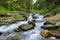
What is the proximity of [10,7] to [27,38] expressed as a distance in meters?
21.8

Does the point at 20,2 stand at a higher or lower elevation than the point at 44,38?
higher

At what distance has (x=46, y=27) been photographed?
47.3 feet

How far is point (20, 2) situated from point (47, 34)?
28982 millimetres

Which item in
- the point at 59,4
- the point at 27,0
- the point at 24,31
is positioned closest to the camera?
the point at 24,31

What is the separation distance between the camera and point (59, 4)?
2892 cm

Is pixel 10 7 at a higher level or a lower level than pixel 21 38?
higher

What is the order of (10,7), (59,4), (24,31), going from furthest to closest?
(10,7) < (59,4) < (24,31)

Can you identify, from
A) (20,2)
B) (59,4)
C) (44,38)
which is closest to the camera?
(44,38)

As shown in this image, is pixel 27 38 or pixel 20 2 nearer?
pixel 27 38

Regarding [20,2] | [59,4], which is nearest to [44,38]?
Result: [59,4]

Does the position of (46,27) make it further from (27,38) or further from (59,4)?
(59,4)

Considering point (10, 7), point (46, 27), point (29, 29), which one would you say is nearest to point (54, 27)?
point (46, 27)

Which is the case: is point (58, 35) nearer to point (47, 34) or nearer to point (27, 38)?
point (47, 34)

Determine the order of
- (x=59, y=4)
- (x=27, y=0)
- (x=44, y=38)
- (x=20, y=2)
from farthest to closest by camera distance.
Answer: (x=27, y=0) → (x=20, y=2) → (x=59, y=4) → (x=44, y=38)
